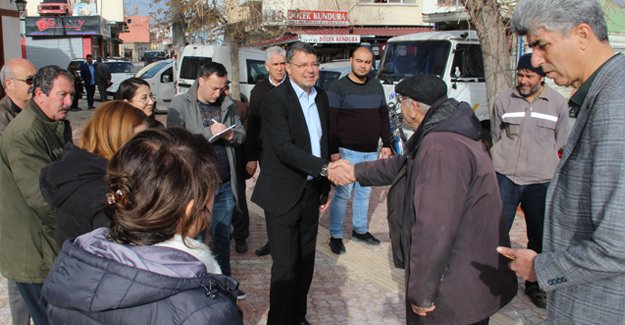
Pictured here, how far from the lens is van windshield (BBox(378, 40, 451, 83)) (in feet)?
34.5

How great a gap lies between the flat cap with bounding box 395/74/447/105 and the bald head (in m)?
2.91

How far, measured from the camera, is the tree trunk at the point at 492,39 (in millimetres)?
6938

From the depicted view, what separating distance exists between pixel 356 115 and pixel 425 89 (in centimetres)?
300

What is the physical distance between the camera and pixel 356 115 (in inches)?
220

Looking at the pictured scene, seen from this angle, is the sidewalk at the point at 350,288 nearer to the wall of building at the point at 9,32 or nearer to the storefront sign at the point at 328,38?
the wall of building at the point at 9,32

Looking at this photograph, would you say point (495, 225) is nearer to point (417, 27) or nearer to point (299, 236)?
point (299, 236)

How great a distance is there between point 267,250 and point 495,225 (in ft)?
11.0

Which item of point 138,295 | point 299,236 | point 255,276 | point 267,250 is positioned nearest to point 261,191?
point 299,236

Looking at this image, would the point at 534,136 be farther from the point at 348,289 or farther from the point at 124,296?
the point at 124,296

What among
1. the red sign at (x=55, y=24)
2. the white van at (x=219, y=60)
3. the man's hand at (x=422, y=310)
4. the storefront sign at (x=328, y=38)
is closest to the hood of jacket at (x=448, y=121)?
the man's hand at (x=422, y=310)

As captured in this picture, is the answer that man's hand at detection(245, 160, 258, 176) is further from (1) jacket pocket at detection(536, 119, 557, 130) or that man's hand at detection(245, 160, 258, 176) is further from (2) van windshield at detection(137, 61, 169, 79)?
(2) van windshield at detection(137, 61, 169, 79)

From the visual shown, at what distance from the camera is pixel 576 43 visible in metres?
1.85

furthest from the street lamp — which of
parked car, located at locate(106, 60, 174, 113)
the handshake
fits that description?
the handshake

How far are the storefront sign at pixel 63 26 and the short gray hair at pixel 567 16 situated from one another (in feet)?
143
